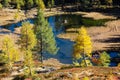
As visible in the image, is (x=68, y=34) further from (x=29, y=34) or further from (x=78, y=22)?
(x=29, y=34)

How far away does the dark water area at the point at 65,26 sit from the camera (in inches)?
4425

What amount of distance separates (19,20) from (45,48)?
8972 centimetres

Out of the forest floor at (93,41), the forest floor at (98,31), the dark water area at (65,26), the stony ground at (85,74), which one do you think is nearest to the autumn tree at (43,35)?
the forest floor at (93,41)

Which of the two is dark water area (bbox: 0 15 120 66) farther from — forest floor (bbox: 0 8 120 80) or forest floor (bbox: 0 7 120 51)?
forest floor (bbox: 0 7 120 51)

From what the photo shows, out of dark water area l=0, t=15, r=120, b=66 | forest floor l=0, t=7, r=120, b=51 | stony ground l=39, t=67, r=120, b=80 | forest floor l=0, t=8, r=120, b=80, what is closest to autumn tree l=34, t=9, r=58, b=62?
forest floor l=0, t=8, r=120, b=80

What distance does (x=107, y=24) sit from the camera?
161125mm

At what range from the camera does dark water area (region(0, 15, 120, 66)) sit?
112 m

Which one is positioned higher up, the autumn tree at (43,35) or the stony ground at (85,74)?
the autumn tree at (43,35)

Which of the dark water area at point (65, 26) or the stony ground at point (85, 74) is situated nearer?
the stony ground at point (85, 74)

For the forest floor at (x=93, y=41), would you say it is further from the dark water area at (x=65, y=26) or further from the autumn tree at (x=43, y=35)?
the autumn tree at (x=43, y=35)

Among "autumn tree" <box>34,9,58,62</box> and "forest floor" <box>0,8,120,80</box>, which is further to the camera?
"autumn tree" <box>34,9,58,62</box>

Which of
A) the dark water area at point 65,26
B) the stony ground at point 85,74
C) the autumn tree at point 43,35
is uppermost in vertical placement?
the autumn tree at point 43,35

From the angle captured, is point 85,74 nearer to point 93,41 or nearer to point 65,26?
point 93,41

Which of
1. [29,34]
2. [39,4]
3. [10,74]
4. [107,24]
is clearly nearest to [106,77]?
[10,74]
